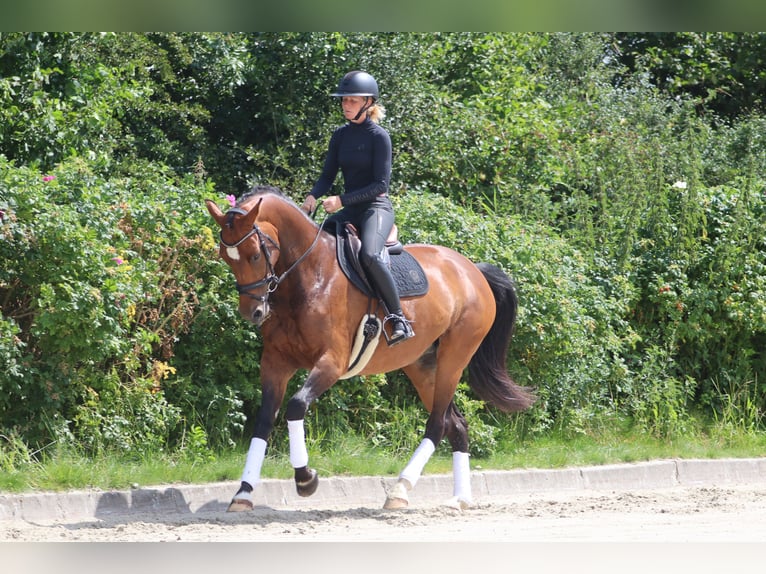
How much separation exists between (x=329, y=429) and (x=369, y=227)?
96.9 inches

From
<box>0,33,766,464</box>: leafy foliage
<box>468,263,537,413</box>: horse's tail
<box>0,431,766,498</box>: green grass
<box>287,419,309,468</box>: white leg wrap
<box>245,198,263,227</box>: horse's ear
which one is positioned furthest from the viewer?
<box>468,263,537,413</box>: horse's tail

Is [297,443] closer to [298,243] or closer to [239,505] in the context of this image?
[239,505]

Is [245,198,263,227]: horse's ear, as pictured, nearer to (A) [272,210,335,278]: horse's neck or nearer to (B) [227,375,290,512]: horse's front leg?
(A) [272,210,335,278]: horse's neck

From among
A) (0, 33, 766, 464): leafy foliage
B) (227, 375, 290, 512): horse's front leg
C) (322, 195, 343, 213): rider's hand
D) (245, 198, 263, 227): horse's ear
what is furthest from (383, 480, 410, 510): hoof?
(245, 198, 263, 227): horse's ear

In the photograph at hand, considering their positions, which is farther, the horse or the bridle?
the horse

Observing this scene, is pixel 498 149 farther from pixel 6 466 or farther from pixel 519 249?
pixel 6 466

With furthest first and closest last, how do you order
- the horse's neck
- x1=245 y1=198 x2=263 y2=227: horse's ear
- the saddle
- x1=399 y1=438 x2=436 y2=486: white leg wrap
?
x1=399 y1=438 x2=436 y2=486: white leg wrap < the saddle < the horse's neck < x1=245 y1=198 x2=263 y2=227: horse's ear

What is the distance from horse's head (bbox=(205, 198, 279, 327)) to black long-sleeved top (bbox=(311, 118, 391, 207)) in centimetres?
95

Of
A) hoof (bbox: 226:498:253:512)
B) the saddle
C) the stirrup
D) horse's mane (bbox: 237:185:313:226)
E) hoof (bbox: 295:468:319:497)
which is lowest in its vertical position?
hoof (bbox: 226:498:253:512)

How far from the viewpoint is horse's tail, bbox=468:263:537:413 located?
8.66 metres

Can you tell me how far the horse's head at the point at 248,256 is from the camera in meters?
6.62

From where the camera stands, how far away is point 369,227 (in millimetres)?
7430
